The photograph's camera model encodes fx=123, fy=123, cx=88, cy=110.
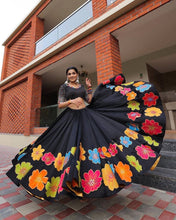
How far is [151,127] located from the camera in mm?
1289

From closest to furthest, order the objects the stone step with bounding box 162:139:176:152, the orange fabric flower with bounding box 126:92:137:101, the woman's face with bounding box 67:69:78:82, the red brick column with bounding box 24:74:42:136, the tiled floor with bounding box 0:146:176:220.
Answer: the tiled floor with bounding box 0:146:176:220, the orange fabric flower with bounding box 126:92:137:101, the woman's face with bounding box 67:69:78:82, the stone step with bounding box 162:139:176:152, the red brick column with bounding box 24:74:42:136

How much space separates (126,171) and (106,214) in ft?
1.55

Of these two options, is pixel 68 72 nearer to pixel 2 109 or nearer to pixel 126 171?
pixel 126 171

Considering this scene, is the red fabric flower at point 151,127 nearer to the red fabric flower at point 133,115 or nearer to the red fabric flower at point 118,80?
the red fabric flower at point 133,115

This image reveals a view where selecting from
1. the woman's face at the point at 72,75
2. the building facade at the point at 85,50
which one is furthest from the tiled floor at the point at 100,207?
the building facade at the point at 85,50

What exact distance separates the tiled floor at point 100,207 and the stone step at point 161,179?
75 millimetres

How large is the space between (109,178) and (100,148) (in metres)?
0.27

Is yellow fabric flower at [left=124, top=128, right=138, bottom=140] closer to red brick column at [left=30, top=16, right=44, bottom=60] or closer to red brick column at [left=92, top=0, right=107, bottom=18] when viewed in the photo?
red brick column at [left=92, top=0, right=107, bottom=18]

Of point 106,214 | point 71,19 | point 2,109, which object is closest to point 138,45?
point 71,19

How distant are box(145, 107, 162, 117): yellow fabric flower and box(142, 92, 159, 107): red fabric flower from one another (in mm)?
56

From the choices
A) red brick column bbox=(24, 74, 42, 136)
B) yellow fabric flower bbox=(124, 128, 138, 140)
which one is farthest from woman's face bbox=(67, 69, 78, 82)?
red brick column bbox=(24, 74, 42, 136)

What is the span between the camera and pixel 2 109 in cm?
695

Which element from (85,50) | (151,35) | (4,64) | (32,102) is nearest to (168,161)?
(151,35)

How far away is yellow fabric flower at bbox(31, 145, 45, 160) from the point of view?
4.47 ft
